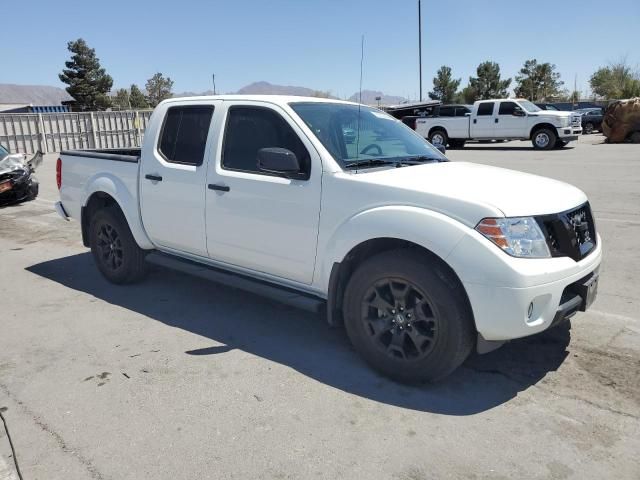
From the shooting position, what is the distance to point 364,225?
3395 mm

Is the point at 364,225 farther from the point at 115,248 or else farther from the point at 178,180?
the point at 115,248

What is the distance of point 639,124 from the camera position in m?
23.5

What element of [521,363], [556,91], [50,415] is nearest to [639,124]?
[521,363]

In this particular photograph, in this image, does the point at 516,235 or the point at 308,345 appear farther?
the point at 308,345

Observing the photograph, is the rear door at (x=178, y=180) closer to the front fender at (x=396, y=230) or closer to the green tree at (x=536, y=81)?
the front fender at (x=396, y=230)

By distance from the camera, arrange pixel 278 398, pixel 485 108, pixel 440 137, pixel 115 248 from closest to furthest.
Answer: pixel 278 398
pixel 115 248
pixel 485 108
pixel 440 137

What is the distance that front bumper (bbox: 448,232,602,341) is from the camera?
2.93 m

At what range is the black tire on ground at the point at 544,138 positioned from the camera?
20.8m

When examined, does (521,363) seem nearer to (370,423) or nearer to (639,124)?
(370,423)

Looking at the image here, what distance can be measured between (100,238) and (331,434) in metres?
3.73

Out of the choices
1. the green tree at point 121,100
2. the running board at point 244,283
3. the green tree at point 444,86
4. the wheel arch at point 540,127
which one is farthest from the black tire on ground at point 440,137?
the green tree at point 121,100

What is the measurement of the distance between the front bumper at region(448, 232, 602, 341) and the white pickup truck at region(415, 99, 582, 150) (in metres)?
19.5

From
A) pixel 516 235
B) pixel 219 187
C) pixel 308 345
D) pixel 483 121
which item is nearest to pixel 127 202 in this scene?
pixel 219 187

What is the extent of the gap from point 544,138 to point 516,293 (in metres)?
20.1
